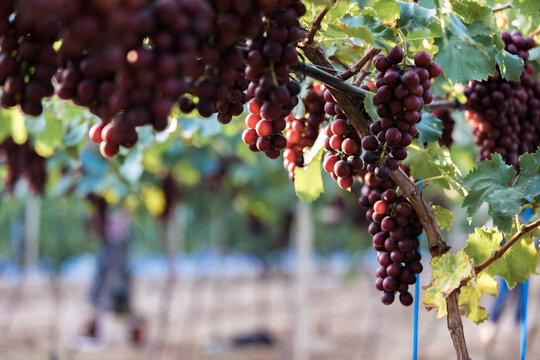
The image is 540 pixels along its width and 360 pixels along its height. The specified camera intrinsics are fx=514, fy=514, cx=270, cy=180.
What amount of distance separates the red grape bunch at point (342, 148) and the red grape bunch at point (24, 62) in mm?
584

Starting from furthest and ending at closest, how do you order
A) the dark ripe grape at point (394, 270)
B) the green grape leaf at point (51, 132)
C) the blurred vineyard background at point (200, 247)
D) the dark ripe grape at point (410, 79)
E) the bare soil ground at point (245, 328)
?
the bare soil ground at point (245, 328), the blurred vineyard background at point (200, 247), the green grape leaf at point (51, 132), the dark ripe grape at point (394, 270), the dark ripe grape at point (410, 79)

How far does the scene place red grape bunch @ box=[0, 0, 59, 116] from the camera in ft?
2.65

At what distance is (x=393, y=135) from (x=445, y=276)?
392mm

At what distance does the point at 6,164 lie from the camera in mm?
3977

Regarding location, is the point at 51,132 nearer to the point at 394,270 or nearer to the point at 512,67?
the point at 394,270

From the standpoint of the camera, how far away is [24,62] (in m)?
0.83

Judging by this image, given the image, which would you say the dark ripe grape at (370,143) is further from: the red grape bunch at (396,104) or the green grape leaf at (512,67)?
the green grape leaf at (512,67)

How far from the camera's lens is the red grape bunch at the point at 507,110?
147cm

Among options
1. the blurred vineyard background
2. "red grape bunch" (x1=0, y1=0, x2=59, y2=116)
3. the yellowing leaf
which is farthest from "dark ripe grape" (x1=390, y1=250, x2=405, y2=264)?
the yellowing leaf

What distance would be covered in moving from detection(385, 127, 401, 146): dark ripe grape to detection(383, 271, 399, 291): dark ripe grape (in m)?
0.38

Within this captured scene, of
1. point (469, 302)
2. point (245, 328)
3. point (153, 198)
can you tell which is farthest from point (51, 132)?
point (245, 328)

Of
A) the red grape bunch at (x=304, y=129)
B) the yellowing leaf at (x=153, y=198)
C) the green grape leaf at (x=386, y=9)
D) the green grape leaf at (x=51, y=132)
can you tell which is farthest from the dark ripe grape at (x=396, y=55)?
the yellowing leaf at (x=153, y=198)

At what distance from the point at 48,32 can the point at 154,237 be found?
15.7 meters

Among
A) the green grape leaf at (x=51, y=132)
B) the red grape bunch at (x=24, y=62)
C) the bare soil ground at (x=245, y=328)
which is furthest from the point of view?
the bare soil ground at (x=245, y=328)
